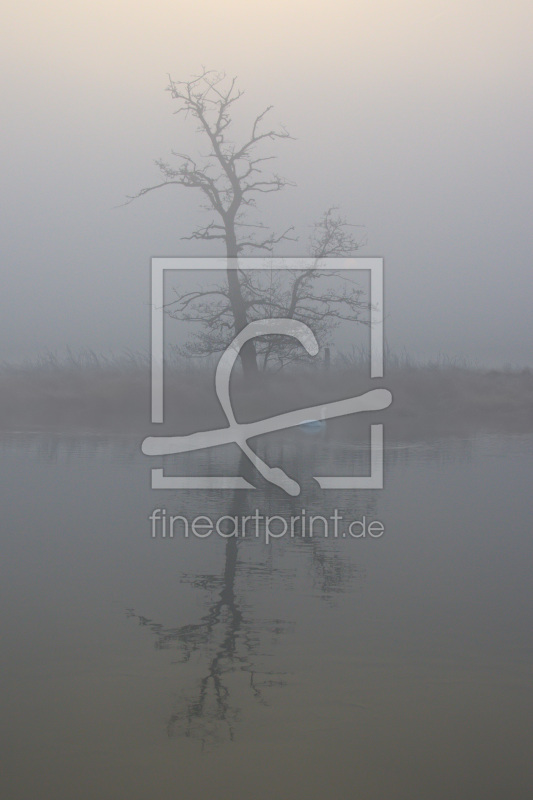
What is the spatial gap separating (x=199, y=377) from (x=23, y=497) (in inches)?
429

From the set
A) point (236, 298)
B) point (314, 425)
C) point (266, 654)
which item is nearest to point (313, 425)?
point (314, 425)

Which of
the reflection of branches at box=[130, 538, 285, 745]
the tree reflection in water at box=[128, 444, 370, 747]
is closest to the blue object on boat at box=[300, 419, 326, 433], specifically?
the tree reflection in water at box=[128, 444, 370, 747]

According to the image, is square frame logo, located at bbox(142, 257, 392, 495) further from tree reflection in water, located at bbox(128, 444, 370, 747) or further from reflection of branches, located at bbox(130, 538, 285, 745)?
reflection of branches, located at bbox(130, 538, 285, 745)

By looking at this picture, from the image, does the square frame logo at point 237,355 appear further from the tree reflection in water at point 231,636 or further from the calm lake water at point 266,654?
the tree reflection in water at point 231,636

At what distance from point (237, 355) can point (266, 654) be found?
16290 millimetres

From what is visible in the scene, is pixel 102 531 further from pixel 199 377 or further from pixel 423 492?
pixel 199 377

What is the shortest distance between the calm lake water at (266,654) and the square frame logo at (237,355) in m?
3.30

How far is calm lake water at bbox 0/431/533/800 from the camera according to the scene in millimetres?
3174

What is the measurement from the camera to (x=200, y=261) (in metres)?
20.9

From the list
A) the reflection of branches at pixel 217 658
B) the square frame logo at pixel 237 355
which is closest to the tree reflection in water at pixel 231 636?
the reflection of branches at pixel 217 658

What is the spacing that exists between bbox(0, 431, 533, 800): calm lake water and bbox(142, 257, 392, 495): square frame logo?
10.8 ft

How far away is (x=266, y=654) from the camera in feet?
14.1

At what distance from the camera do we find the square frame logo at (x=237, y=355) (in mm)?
13062

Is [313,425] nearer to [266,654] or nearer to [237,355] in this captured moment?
[237,355]
